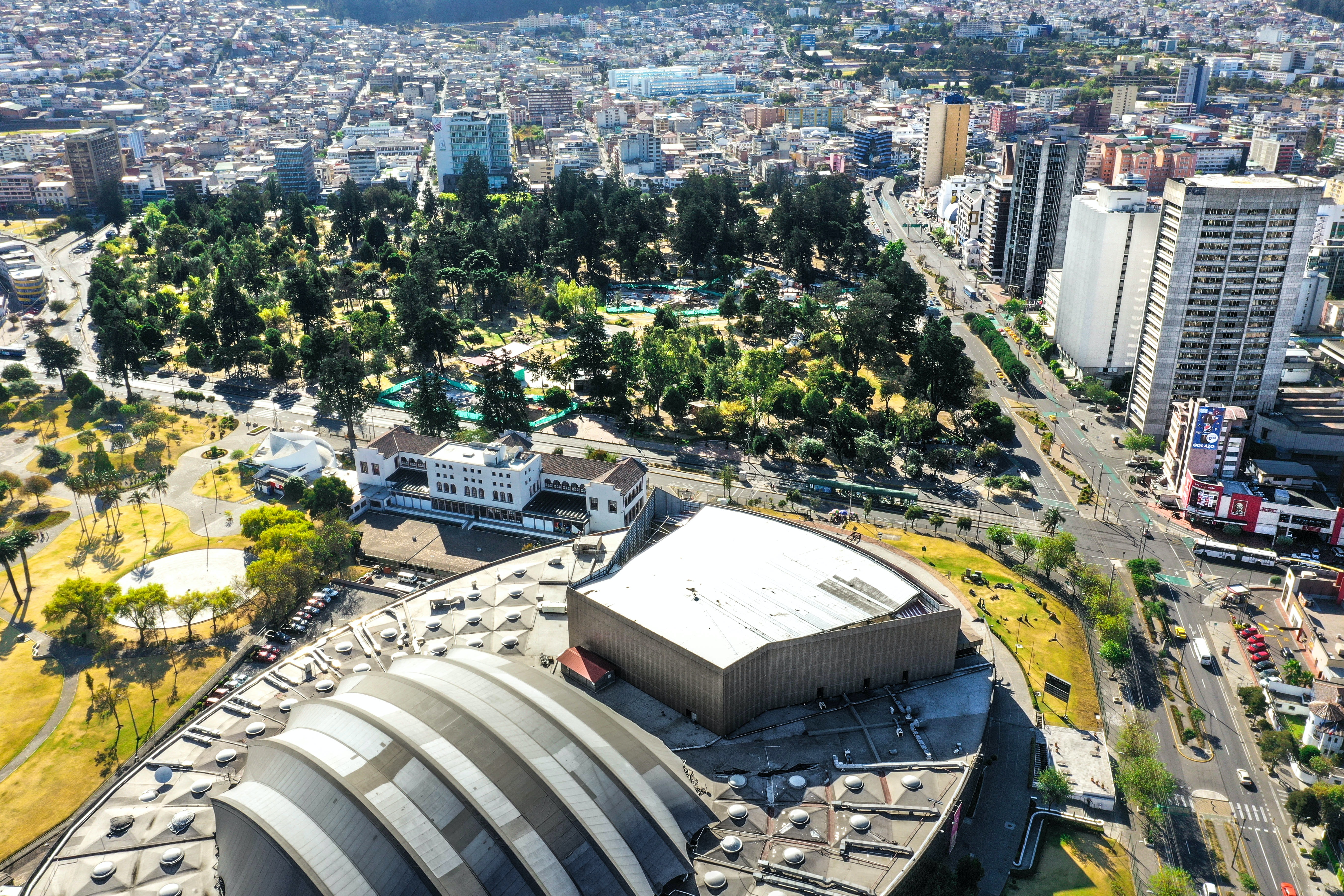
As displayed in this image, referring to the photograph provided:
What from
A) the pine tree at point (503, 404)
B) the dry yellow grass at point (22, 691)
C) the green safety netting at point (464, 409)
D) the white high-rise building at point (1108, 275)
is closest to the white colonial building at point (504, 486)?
the pine tree at point (503, 404)

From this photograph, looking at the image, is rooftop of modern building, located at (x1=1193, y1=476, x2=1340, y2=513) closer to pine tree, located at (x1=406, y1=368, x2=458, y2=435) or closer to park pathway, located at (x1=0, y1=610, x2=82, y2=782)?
pine tree, located at (x1=406, y1=368, x2=458, y2=435)

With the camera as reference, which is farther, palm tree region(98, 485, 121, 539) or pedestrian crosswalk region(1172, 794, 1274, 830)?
palm tree region(98, 485, 121, 539)

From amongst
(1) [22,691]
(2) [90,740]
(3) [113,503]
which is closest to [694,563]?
(2) [90,740]

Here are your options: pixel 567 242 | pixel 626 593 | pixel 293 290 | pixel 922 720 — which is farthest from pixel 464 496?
pixel 567 242

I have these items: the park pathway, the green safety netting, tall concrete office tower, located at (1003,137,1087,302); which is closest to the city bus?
tall concrete office tower, located at (1003,137,1087,302)

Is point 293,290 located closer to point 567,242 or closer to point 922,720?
point 567,242

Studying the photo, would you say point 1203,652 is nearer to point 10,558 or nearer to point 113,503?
point 10,558

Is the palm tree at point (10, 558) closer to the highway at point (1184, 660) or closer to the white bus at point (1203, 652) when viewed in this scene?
the highway at point (1184, 660)
